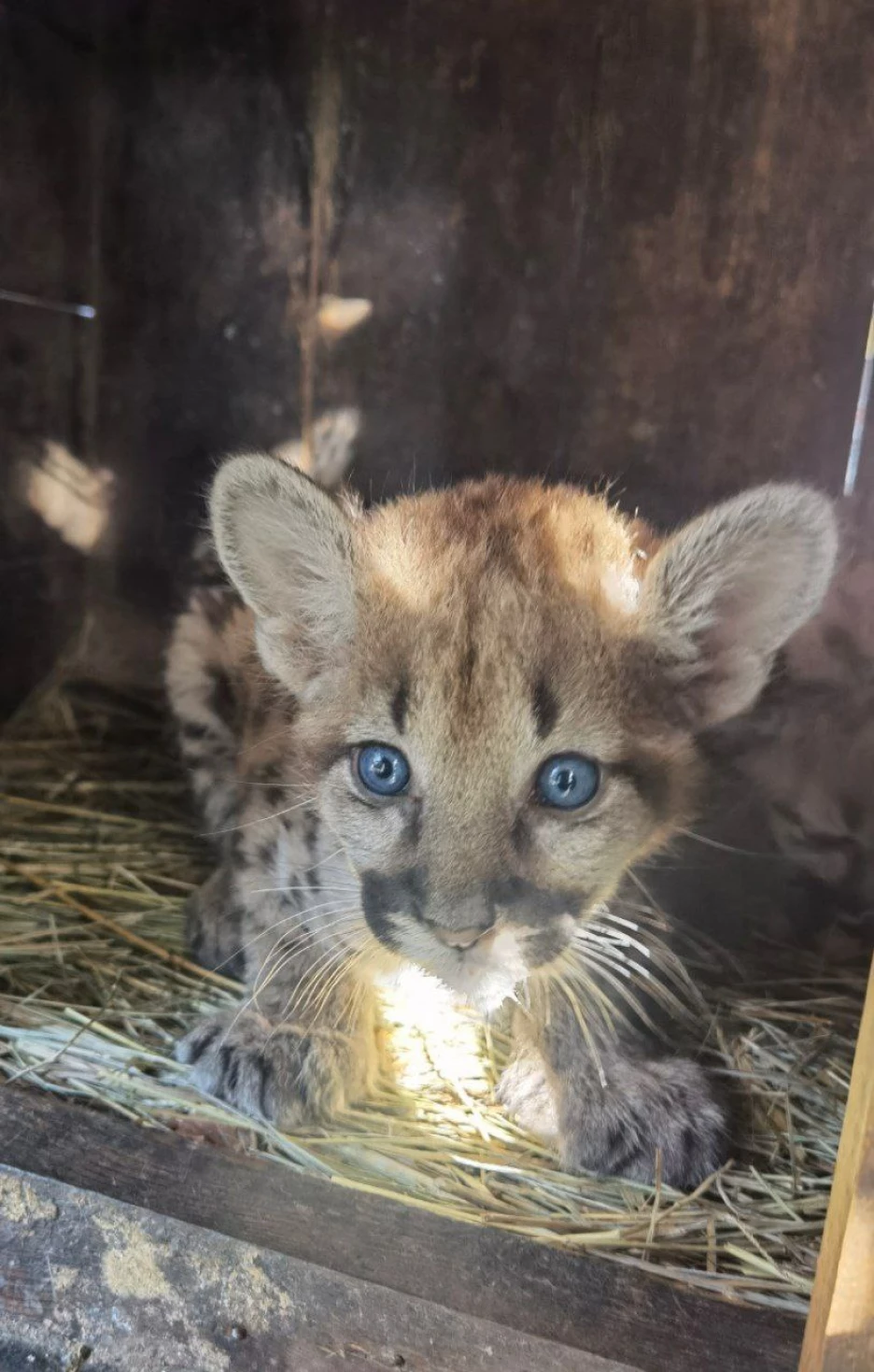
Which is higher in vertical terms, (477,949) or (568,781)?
(568,781)

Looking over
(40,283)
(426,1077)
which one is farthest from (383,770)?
(40,283)

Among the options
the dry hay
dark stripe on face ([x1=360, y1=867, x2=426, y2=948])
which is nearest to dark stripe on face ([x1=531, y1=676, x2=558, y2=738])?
dark stripe on face ([x1=360, y1=867, x2=426, y2=948])

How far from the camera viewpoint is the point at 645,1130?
1512mm

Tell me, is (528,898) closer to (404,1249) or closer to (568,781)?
(568,781)

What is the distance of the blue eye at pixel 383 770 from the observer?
146 centimetres

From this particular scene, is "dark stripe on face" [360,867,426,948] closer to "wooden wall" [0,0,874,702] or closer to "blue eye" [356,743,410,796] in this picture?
"blue eye" [356,743,410,796]

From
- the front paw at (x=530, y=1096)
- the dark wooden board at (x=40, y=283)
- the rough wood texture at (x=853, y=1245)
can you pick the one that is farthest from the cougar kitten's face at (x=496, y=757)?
the dark wooden board at (x=40, y=283)

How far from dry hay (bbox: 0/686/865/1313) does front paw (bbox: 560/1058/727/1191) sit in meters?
0.03

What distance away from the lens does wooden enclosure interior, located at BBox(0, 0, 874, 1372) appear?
1419 mm

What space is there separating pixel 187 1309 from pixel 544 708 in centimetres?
89

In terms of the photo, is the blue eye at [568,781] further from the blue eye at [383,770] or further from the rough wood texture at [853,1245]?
the rough wood texture at [853,1245]

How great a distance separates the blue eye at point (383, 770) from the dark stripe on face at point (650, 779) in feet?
0.97

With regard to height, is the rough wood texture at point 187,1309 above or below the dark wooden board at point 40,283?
below

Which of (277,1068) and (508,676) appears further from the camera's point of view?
(277,1068)
